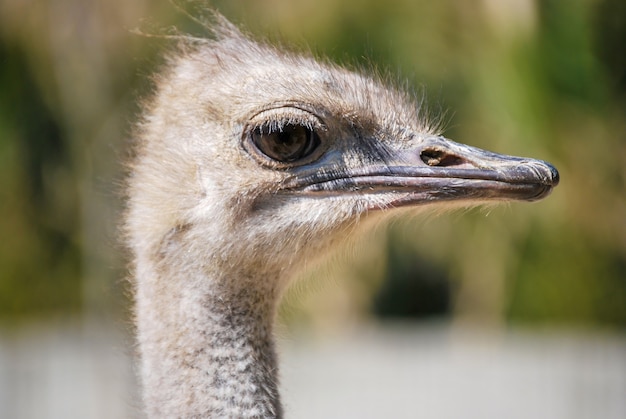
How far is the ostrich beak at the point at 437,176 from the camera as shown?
9.54 feet

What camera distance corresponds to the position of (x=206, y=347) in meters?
2.95

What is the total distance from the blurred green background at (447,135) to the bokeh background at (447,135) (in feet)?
0.06

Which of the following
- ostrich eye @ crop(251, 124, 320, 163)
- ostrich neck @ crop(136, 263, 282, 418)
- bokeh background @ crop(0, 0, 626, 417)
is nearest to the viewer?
ostrich neck @ crop(136, 263, 282, 418)

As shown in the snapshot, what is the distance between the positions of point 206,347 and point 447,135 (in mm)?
5674

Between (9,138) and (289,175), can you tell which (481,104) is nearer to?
(9,138)

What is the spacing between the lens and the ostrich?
292 cm

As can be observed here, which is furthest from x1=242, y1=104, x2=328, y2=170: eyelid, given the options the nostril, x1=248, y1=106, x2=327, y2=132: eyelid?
the nostril

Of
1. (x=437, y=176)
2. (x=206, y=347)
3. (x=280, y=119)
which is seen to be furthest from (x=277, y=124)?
(x=206, y=347)

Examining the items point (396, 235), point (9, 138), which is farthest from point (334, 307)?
point (9, 138)

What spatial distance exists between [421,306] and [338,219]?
930 cm

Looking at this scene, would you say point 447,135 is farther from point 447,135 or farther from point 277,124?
point 277,124

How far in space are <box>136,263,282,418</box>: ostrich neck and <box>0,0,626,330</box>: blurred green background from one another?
510cm

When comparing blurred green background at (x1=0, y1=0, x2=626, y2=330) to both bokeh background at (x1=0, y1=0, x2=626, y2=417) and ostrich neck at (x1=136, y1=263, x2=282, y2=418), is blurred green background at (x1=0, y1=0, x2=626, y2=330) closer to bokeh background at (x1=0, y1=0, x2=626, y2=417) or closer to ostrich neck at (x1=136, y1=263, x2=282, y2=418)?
bokeh background at (x1=0, y1=0, x2=626, y2=417)

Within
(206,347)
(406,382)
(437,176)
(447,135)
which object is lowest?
(206,347)
